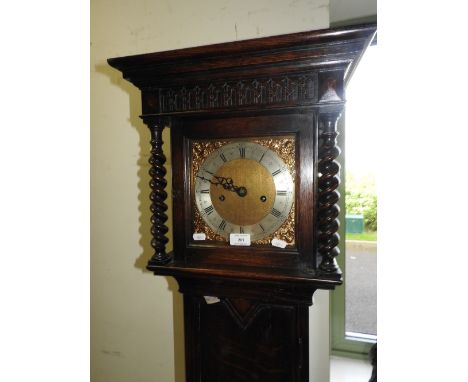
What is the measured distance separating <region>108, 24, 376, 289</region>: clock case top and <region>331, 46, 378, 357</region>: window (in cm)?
65

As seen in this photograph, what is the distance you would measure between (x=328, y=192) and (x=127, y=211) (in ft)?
3.25

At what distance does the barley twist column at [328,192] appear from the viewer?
729 mm

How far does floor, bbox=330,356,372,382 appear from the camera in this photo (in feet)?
4.10

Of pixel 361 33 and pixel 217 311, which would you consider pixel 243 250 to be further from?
pixel 361 33

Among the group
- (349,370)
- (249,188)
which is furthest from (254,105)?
(349,370)

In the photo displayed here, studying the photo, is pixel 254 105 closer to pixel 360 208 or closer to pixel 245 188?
pixel 245 188

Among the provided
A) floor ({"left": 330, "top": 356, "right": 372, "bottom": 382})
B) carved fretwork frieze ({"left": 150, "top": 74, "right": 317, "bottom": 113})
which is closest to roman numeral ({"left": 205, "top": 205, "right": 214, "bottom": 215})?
carved fretwork frieze ({"left": 150, "top": 74, "right": 317, "bottom": 113})

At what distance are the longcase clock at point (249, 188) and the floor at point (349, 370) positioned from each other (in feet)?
2.10

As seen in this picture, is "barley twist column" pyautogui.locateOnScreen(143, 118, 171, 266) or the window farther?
the window

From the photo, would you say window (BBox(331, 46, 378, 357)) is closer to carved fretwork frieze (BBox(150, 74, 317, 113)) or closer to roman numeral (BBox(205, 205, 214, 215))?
carved fretwork frieze (BBox(150, 74, 317, 113))

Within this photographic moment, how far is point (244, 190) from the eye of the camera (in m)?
0.81
